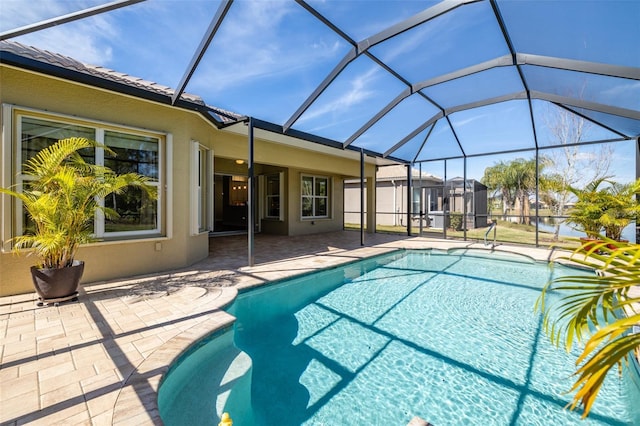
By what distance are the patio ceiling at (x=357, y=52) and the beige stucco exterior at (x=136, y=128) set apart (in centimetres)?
59

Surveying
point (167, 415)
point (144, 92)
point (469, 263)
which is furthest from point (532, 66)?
point (167, 415)

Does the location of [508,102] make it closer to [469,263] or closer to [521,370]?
[469,263]

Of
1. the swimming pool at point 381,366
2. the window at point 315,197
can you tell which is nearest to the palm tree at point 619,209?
the swimming pool at point 381,366

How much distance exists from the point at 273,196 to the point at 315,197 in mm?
1901

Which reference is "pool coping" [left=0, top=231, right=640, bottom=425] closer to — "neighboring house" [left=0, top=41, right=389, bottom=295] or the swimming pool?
the swimming pool

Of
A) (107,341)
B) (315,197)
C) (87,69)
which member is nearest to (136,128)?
(87,69)

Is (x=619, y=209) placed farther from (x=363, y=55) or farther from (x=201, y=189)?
(x=201, y=189)

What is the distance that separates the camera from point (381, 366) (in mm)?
3385

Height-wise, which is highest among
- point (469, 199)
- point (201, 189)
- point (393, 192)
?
point (393, 192)

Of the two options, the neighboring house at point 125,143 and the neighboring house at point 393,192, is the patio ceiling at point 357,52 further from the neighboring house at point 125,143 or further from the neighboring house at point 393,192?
the neighboring house at point 393,192

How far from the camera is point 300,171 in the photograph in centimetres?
1235

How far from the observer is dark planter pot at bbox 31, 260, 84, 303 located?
4.00 m

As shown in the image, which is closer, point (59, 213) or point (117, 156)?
point (59, 213)

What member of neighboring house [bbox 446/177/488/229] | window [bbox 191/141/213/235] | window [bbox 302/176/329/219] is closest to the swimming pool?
window [bbox 191/141/213/235]
